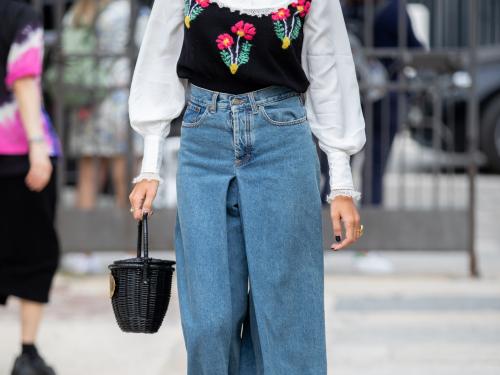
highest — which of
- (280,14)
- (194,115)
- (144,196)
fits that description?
(280,14)

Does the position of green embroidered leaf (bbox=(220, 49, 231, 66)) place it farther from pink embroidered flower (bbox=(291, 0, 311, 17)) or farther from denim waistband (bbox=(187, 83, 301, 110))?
pink embroidered flower (bbox=(291, 0, 311, 17))

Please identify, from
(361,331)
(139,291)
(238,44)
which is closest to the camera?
(238,44)

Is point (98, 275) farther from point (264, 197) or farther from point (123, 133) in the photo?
point (264, 197)

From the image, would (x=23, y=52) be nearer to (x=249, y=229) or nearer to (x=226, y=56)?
(x=226, y=56)

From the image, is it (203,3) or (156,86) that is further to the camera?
(156,86)

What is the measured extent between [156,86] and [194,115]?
0.18m

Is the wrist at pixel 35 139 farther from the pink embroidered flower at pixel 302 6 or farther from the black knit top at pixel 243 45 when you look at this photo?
the pink embroidered flower at pixel 302 6

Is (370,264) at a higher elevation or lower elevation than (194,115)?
lower

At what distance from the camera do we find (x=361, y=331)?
6004 millimetres

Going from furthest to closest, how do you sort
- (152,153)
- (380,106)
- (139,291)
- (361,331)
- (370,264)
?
(370,264)
(380,106)
(361,331)
(152,153)
(139,291)

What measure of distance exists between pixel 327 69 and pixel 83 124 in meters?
4.53

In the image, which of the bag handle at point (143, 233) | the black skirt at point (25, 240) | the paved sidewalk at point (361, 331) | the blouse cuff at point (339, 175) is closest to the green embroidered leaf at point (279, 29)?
the blouse cuff at point (339, 175)

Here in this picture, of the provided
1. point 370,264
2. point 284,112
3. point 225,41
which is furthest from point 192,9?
point 370,264

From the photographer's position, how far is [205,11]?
3.20m
